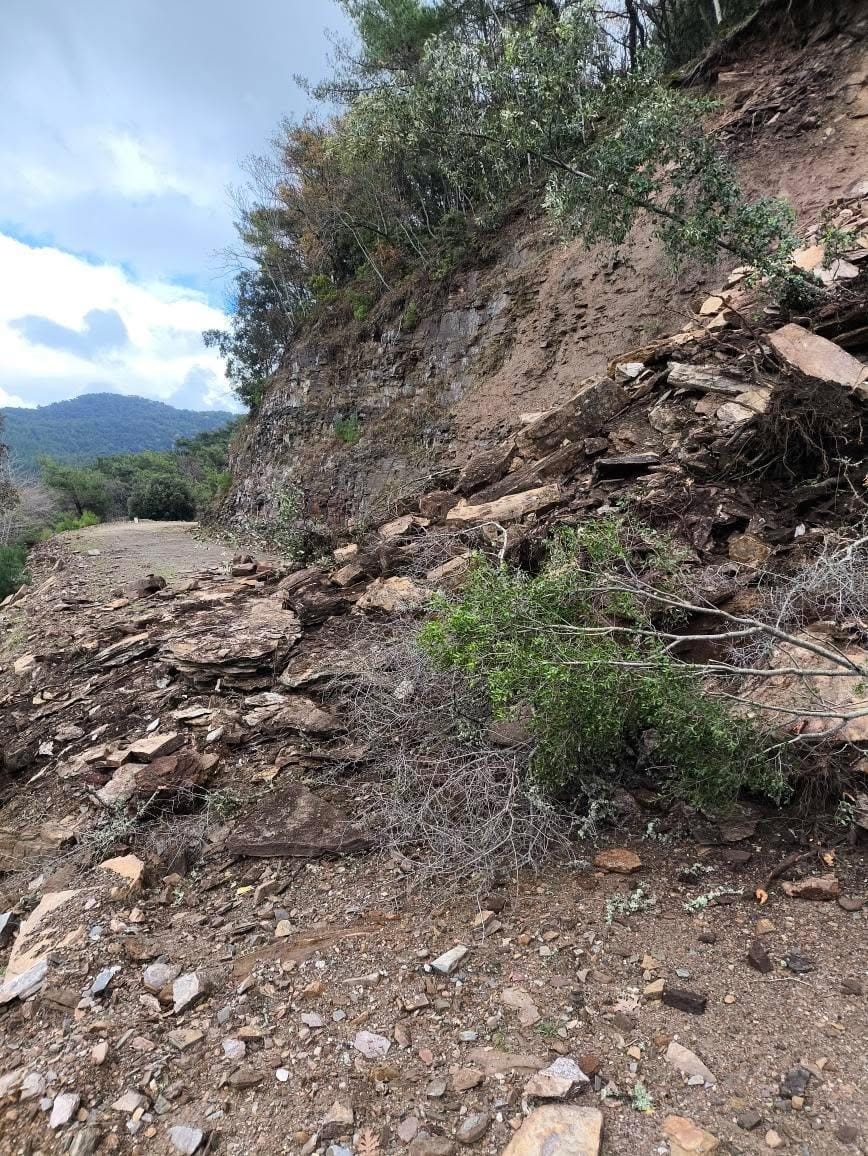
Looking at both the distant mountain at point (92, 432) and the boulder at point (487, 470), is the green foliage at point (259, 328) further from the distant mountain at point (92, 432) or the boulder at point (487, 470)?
the distant mountain at point (92, 432)

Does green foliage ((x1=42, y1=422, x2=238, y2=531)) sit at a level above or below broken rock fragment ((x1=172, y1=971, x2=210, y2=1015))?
above

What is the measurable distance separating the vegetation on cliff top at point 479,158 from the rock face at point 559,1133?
6.42 metres

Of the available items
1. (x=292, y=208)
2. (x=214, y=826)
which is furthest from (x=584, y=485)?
(x=292, y=208)

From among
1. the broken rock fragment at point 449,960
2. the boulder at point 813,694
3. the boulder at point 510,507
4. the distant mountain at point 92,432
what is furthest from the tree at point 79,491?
the distant mountain at point 92,432

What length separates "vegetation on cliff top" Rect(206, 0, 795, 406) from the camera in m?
5.53

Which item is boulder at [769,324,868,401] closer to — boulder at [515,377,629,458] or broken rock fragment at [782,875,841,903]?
boulder at [515,377,629,458]

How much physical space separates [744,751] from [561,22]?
6.66 metres

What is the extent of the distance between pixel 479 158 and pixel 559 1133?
954 cm

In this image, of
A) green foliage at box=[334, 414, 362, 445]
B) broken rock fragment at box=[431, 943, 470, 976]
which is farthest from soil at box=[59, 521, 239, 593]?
broken rock fragment at box=[431, 943, 470, 976]

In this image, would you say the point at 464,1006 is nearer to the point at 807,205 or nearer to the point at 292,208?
the point at 807,205

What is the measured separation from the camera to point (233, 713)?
13.7 feet

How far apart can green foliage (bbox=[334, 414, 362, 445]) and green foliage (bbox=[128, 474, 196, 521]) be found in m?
15.0

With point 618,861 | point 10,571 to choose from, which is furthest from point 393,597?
point 10,571

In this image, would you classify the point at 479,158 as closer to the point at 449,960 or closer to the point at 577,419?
the point at 577,419
